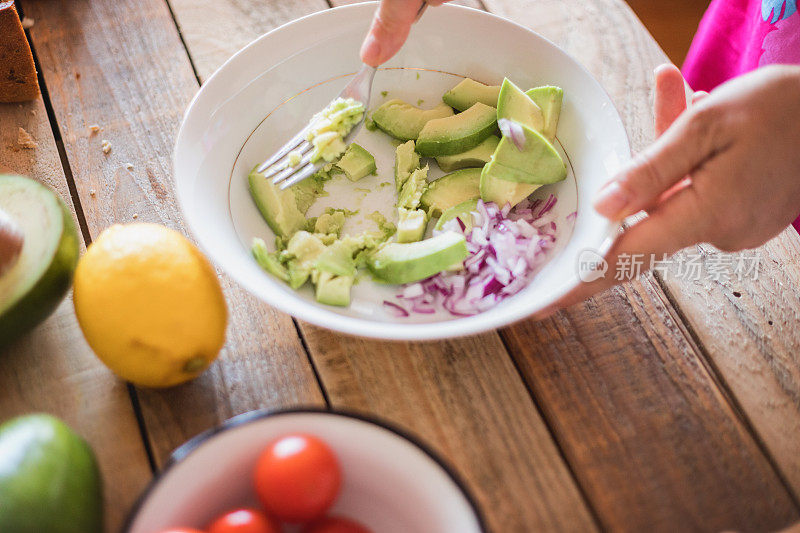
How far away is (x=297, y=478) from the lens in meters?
0.70

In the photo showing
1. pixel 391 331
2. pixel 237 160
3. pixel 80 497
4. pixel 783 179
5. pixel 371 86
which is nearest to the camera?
pixel 80 497

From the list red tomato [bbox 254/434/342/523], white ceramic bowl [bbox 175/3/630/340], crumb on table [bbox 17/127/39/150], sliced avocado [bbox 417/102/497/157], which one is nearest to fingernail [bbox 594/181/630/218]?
white ceramic bowl [bbox 175/3/630/340]

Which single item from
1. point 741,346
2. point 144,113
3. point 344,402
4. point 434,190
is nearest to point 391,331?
point 344,402

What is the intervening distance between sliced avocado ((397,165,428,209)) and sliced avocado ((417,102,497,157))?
41 millimetres

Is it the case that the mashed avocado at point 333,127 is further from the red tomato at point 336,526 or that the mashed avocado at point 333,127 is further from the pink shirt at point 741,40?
the pink shirt at point 741,40

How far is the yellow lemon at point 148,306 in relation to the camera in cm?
78

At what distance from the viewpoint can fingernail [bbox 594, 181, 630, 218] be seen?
2.96 ft

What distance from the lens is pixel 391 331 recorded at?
84 centimetres

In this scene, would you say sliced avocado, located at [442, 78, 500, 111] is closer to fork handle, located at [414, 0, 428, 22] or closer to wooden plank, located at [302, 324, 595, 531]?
fork handle, located at [414, 0, 428, 22]

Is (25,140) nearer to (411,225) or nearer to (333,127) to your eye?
(333,127)

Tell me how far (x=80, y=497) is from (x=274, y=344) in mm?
324

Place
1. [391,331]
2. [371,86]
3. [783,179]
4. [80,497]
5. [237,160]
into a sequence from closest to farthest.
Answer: [80,497]
[391,331]
[783,179]
[237,160]
[371,86]

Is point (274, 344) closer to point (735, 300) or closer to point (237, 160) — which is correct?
point (237, 160)

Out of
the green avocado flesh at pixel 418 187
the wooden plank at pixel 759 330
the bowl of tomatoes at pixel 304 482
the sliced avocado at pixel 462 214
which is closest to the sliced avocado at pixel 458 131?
the green avocado flesh at pixel 418 187
